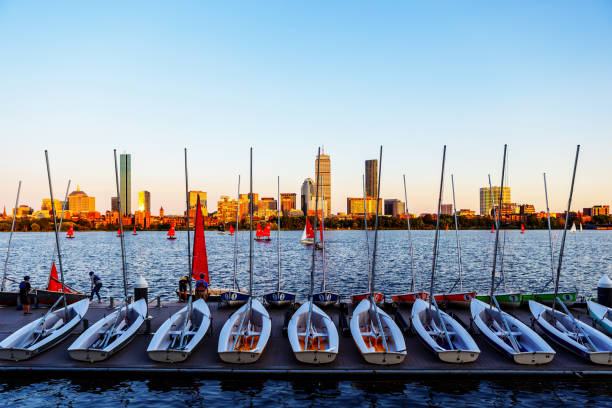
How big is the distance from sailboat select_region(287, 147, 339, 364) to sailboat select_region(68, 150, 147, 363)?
5907 mm

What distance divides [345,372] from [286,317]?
15.3 ft

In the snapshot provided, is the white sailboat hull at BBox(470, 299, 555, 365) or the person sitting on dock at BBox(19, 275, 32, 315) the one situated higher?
the person sitting on dock at BBox(19, 275, 32, 315)

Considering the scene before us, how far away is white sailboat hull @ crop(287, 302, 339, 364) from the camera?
14.5 m

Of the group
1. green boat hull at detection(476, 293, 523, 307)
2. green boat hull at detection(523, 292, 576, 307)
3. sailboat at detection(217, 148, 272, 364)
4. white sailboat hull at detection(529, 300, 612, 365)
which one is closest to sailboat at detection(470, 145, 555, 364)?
white sailboat hull at detection(529, 300, 612, 365)

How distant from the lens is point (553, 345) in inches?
648

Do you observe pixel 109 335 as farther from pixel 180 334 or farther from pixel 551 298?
pixel 551 298

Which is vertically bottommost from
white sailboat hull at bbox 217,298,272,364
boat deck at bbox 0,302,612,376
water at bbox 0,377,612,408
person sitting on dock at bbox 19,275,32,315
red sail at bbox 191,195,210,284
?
water at bbox 0,377,612,408

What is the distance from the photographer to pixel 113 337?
1655 centimetres

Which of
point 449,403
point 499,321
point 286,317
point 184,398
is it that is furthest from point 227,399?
point 499,321

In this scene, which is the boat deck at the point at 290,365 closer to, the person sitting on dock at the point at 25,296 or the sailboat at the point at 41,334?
the sailboat at the point at 41,334

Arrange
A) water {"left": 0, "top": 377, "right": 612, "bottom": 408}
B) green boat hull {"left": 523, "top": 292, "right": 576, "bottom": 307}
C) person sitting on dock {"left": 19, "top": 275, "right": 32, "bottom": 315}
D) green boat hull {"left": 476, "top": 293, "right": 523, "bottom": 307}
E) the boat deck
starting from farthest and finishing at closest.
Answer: green boat hull {"left": 523, "top": 292, "right": 576, "bottom": 307}
green boat hull {"left": 476, "top": 293, "right": 523, "bottom": 307}
person sitting on dock {"left": 19, "top": 275, "right": 32, "bottom": 315}
the boat deck
water {"left": 0, "top": 377, "right": 612, "bottom": 408}

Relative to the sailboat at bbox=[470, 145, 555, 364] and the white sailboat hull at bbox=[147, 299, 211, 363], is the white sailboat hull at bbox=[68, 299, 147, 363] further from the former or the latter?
the sailboat at bbox=[470, 145, 555, 364]

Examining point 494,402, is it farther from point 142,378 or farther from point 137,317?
point 137,317

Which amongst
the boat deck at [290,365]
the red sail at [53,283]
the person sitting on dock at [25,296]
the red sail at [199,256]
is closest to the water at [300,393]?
Answer: the boat deck at [290,365]
